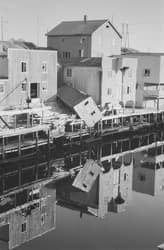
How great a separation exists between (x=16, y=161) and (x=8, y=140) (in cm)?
188

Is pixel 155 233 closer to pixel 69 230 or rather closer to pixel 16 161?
pixel 69 230

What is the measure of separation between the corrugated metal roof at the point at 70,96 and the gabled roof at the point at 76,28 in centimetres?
747

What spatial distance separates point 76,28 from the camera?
38.1 m

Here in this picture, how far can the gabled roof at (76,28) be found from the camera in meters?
36.8

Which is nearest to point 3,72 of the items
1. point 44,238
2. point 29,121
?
point 29,121

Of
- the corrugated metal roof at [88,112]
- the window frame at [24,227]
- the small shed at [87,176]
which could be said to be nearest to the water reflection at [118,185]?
the small shed at [87,176]

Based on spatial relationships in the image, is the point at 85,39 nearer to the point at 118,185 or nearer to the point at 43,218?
the point at 118,185

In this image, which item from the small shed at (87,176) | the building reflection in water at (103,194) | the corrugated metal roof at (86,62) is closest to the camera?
the building reflection in water at (103,194)

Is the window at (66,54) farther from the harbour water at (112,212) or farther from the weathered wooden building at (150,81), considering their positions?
the harbour water at (112,212)

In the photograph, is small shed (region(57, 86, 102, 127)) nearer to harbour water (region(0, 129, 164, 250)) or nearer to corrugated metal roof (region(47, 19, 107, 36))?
harbour water (region(0, 129, 164, 250))

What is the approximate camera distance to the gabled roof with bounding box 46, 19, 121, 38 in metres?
36.8

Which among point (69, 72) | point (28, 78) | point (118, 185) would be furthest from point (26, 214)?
point (69, 72)

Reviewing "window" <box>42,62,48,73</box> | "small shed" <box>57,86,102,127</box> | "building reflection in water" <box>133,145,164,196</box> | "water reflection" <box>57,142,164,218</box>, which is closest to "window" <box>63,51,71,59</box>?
"window" <box>42,62,48,73</box>

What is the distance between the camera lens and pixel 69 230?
52.4 ft
